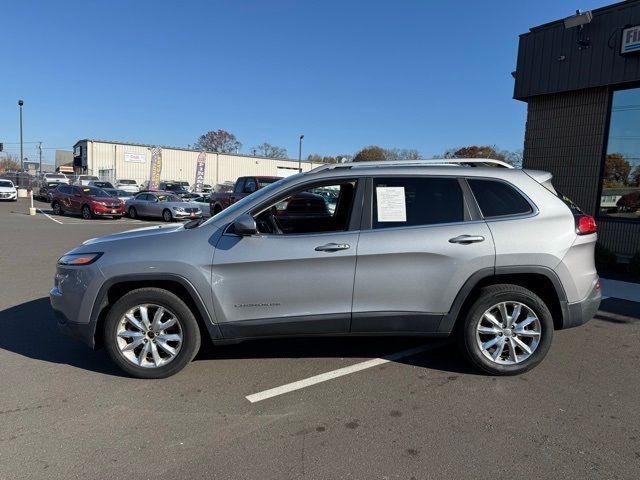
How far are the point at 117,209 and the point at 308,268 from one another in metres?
21.0

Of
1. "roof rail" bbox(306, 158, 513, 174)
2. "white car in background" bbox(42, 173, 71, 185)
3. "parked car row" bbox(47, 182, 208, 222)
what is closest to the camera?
"roof rail" bbox(306, 158, 513, 174)

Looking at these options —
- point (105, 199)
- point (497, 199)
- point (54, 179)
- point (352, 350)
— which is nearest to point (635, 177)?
point (497, 199)

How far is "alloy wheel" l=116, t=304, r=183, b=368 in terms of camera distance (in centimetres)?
396

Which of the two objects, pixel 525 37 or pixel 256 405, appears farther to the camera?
pixel 525 37

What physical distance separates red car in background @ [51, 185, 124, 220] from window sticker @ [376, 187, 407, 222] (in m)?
21.0

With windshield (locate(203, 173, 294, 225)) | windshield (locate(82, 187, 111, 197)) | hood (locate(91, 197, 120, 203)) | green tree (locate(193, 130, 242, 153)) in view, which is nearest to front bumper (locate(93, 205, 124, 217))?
hood (locate(91, 197, 120, 203))

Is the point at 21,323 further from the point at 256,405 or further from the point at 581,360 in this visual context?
the point at 581,360

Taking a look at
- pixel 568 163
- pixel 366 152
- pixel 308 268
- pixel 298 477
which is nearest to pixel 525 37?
pixel 568 163

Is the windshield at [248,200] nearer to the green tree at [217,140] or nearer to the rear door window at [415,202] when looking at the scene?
the rear door window at [415,202]

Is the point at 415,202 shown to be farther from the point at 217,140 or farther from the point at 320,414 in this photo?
the point at 217,140

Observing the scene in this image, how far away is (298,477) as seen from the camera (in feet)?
9.05

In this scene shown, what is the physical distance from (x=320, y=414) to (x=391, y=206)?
5.76 ft

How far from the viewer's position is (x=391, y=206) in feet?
13.2

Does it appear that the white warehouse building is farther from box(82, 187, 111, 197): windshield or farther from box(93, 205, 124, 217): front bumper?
box(93, 205, 124, 217): front bumper
